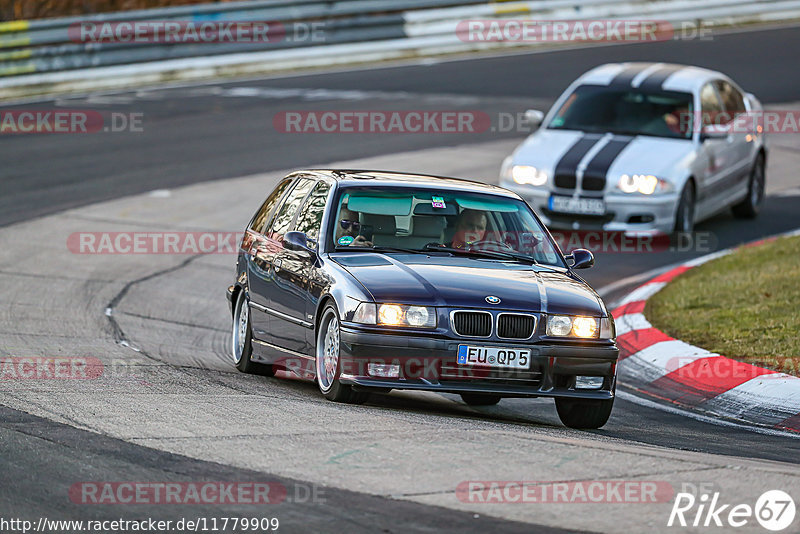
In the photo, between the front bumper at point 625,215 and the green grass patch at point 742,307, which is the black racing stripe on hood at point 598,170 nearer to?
the front bumper at point 625,215

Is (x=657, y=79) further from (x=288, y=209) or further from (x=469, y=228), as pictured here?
(x=469, y=228)

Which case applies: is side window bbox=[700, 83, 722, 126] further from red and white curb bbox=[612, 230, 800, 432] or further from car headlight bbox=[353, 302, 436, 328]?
car headlight bbox=[353, 302, 436, 328]

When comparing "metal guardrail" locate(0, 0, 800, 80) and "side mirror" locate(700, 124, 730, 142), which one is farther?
"metal guardrail" locate(0, 0, 800, 80)

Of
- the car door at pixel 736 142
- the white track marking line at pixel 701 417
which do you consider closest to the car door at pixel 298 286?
the white track marking line at pixel 701 417

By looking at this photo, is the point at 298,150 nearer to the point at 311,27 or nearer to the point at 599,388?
the point at 311,27

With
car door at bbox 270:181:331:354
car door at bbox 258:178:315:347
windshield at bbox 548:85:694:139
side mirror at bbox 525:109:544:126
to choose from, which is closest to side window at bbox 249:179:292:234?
car door at bbox 258:178:315:347

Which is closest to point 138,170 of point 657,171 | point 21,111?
point 21,111

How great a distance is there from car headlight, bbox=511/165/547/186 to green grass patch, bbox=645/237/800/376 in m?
2.08

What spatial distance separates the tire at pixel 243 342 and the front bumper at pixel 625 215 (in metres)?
5.63

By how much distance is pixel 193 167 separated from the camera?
18469 millimetres

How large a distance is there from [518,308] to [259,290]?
240 centimetres

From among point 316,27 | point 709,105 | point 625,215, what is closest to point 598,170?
point 625,215

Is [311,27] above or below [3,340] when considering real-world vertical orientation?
above

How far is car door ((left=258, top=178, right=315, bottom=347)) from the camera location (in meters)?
9.16
